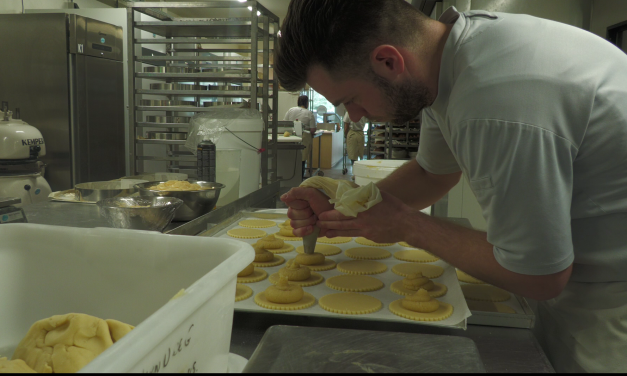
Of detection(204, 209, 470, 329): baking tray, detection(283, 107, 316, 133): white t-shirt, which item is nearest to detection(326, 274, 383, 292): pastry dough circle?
detection(204, 209, 470, 329): baking tray

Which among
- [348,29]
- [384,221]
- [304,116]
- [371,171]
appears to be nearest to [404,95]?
[348,29]

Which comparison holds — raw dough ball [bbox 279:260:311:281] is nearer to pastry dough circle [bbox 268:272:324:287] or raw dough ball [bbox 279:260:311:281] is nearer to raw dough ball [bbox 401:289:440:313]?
pastry dough circle [bbox 268:272:324:287]

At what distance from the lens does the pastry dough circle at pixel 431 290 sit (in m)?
1.23

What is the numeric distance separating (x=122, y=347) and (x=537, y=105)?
84 cm

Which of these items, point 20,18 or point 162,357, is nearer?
point 162,357

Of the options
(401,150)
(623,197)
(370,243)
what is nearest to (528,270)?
(623,197)

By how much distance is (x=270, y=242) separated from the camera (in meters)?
1.66

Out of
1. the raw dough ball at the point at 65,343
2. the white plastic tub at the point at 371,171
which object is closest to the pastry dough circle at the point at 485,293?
the raw dough ball at the point at 65,343

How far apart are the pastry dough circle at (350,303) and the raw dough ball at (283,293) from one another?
0.06 metres

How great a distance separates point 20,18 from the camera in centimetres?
464

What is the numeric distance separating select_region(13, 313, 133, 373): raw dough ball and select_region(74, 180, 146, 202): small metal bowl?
1.29 metres

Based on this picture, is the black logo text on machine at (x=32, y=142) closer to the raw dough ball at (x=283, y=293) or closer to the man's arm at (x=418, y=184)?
the man's arm at (x=418, y=184)

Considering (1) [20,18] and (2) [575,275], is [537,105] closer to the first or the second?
(2) [575,275]

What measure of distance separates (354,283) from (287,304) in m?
0.28
